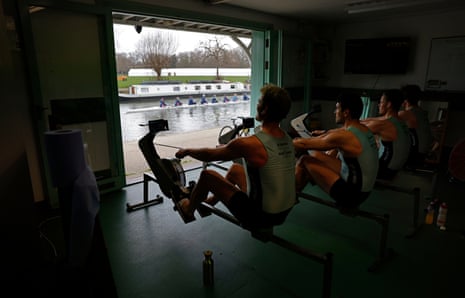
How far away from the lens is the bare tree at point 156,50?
8.38 meters

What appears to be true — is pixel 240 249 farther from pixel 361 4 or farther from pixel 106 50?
pixel 361 4

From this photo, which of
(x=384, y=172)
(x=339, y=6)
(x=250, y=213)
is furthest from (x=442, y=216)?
(x=339, y=6)

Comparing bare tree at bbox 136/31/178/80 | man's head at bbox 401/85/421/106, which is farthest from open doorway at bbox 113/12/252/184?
man's head at bbox 401/85/421/106

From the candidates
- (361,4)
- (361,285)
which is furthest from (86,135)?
(361,4)

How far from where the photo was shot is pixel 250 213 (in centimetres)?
194

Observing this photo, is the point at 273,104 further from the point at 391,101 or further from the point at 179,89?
the point at 179,89

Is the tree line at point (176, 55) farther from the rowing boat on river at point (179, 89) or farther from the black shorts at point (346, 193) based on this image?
the black shorts at point (346, 193)

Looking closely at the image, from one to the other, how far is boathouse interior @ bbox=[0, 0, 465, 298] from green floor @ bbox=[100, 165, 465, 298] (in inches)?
0.5

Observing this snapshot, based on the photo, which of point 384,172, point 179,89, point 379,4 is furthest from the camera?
point 179,89

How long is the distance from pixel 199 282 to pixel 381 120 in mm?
2110

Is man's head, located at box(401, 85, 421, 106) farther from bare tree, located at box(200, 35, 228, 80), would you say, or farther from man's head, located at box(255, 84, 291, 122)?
bare tree, located at box(200, 35, 228, 80)

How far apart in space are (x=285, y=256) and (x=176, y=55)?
8.79 meters

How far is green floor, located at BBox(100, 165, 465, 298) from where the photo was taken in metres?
2.05

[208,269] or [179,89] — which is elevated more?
[179,89]
